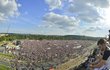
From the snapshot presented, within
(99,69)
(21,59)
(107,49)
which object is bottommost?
(21,59)

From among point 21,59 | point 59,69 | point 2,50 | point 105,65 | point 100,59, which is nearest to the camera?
point 105,65

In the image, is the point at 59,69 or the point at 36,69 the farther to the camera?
the point at 36,69

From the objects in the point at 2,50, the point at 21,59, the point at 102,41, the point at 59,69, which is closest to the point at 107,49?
the point at 102,41

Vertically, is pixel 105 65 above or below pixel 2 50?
above

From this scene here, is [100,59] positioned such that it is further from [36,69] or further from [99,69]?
[36,69]

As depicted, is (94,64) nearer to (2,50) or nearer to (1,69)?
(1,69)

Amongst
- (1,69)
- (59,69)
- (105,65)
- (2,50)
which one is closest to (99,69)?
(105,65)

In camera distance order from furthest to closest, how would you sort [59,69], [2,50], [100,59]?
1. [2,50]
2. [59,69]
3. [100,59]

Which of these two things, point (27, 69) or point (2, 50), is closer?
point (27, 69)

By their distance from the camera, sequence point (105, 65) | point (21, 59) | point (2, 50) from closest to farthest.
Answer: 1. point (105, 65)
2. point (21, 59)
3. point (2, 50)
